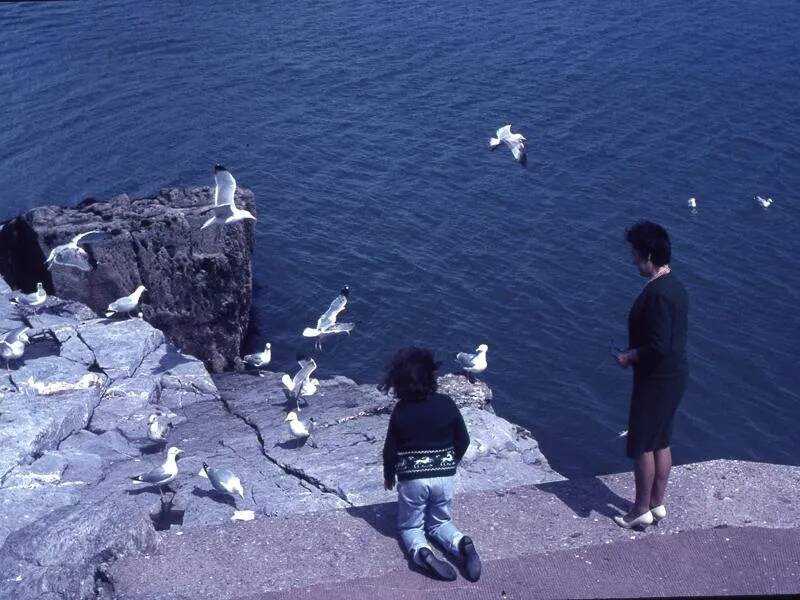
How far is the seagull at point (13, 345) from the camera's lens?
13641 millimetres

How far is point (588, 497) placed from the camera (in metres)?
7.77

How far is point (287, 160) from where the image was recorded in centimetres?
2561

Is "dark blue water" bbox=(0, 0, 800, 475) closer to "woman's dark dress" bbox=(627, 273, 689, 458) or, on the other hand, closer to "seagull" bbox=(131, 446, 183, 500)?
"seagull" bbox=(131, 446, 183, 500)

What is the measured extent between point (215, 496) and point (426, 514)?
4.62 meters

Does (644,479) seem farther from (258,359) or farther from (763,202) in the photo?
(763,202)

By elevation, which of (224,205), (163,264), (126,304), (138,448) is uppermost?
(224,205)

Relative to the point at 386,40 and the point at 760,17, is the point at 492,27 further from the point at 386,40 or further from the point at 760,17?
the point at 760,17

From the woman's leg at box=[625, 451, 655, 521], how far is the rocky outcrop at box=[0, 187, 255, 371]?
1117 centimetres

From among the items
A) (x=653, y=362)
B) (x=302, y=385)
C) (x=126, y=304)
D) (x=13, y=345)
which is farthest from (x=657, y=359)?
(x=126, y=304)

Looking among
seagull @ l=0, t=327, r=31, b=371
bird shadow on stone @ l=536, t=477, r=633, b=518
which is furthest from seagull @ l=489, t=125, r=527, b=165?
bird shadow on stone @ l=536, t=477, r=633, b=518

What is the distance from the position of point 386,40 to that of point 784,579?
27.0 meters

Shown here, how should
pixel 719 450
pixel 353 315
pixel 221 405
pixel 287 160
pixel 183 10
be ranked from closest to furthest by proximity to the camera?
1. pixel 221 405
2. pixel 719 450
3. pixel 353 315
4. pixel 287 160
5. pixel 183 10

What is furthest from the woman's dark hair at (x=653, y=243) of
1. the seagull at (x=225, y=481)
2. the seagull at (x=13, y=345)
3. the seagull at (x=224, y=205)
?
the seagull at (x=13, y=345)

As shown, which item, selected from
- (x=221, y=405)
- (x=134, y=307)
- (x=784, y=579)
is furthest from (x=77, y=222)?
(x=784, y=579)
